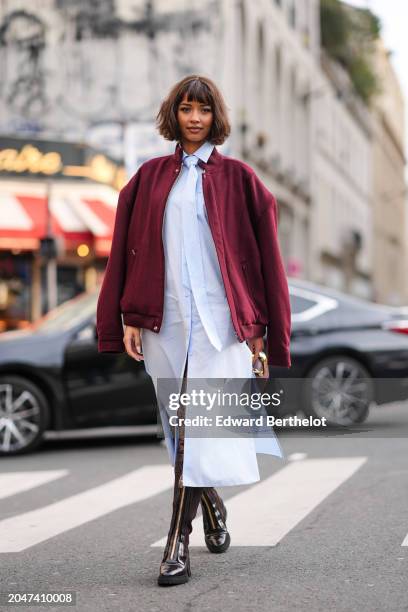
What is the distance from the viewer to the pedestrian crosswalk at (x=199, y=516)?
567 centimetres

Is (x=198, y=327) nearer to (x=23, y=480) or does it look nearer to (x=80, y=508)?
(x=80, y=508)

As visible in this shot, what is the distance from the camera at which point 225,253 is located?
461 centimetres

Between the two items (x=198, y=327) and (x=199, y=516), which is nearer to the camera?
(x=198, y=327)

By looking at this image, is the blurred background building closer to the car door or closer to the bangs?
the car door

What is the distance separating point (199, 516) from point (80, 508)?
2.86ft

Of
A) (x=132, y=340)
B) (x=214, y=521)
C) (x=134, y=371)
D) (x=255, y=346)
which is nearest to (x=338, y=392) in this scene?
(x=134, y=371)

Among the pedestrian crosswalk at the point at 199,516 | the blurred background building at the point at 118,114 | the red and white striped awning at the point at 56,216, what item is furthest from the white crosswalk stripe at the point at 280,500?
the red and white striped awning at the point at 56,216

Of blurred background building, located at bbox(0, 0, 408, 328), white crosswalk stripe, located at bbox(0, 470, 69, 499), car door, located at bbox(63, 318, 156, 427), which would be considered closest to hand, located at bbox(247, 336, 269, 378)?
white crosswalk stripe, located at bbox(0, 470, 69, 499)

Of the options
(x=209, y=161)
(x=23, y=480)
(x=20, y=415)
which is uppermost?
(x=209, y=161)

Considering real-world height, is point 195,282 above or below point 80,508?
above

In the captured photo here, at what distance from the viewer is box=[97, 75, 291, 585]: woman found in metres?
4.61

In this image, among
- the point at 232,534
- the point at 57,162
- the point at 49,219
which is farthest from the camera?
the point at 57,162

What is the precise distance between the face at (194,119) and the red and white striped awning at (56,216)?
1555 centimetres

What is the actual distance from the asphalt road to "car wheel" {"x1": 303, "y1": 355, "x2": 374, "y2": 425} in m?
1.18
